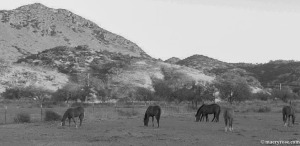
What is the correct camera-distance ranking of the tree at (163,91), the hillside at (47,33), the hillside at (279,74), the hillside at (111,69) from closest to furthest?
the tree at (163,91)
the hillside at (111,69)
the hillside at (47,33)
the hillside at (279,74)

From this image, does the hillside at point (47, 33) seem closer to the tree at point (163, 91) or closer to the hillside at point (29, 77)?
the hillside at point (29, 77)

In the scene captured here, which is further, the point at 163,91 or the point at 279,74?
the point at 279,74

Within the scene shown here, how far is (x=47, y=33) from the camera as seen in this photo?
15775 cm

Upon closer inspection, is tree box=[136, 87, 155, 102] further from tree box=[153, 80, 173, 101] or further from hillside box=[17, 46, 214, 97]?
hillside box=[17, 46, 214, 97]

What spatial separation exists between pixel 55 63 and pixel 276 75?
101 meters

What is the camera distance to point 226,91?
72.5 metres

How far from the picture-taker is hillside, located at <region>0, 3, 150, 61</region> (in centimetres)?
14000

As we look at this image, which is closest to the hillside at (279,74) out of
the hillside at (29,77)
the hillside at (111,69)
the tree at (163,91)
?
the hillside at (111,69)

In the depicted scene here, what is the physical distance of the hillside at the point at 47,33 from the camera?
14000cm

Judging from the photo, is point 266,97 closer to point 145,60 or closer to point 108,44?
point 145,60

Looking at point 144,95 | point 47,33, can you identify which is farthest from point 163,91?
point 47,33

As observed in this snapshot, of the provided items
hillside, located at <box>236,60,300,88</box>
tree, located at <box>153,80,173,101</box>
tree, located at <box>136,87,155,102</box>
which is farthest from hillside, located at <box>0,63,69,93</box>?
hillside, located at <box>236,60,300,88</box>

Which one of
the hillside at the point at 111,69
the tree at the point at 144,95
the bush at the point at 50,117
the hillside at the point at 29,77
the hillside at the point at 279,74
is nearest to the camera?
the bush at the point at 50,117

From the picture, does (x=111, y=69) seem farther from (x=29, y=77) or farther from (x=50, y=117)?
(x=50, y=117)
